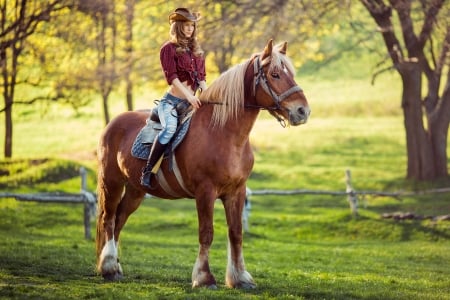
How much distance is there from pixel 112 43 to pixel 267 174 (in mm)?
8789

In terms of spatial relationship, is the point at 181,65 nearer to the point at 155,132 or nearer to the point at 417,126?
the point at 155,132

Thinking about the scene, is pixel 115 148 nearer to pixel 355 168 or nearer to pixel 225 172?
pixel 225 172

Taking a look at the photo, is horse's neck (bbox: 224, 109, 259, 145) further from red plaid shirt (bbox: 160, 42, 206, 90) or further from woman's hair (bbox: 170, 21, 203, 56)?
woman's hair (bbox: 170, 21, 203, 56)

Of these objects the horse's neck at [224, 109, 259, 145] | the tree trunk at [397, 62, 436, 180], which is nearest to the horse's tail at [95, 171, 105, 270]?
the horse's neck at [224, 109, 259, 145]

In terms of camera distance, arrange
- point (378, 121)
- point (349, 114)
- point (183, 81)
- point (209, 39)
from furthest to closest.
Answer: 1. point (349, 114)
2. point (378, 121)
3. point (209, 39)
4. point (183, 81)

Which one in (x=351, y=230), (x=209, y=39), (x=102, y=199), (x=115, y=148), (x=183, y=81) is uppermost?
(x=209, y=39)

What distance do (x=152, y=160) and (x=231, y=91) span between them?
1259mm

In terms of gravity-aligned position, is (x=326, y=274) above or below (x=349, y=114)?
below

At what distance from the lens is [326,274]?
11117 millimetres

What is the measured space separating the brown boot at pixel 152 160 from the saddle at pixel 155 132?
0.08m

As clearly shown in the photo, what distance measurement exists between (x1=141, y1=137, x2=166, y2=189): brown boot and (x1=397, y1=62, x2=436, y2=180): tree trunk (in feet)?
53.8

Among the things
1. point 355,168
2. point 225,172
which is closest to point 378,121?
point 355,168

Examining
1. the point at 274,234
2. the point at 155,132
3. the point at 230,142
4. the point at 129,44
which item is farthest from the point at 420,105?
the point at 230,142

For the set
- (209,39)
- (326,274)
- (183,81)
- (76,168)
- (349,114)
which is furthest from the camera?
(349,114)
